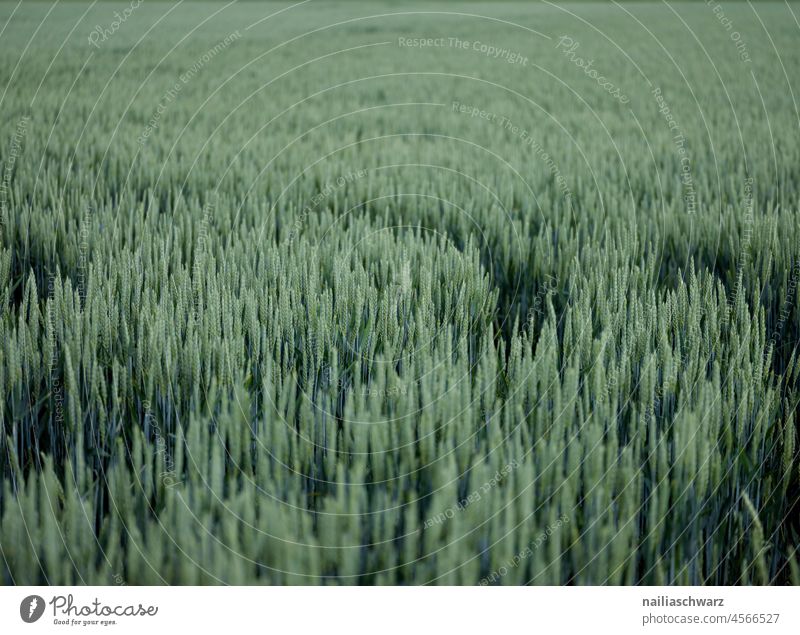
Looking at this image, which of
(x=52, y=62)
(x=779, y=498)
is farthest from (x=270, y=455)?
(x=52, y=62)

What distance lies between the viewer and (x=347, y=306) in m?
1.09
